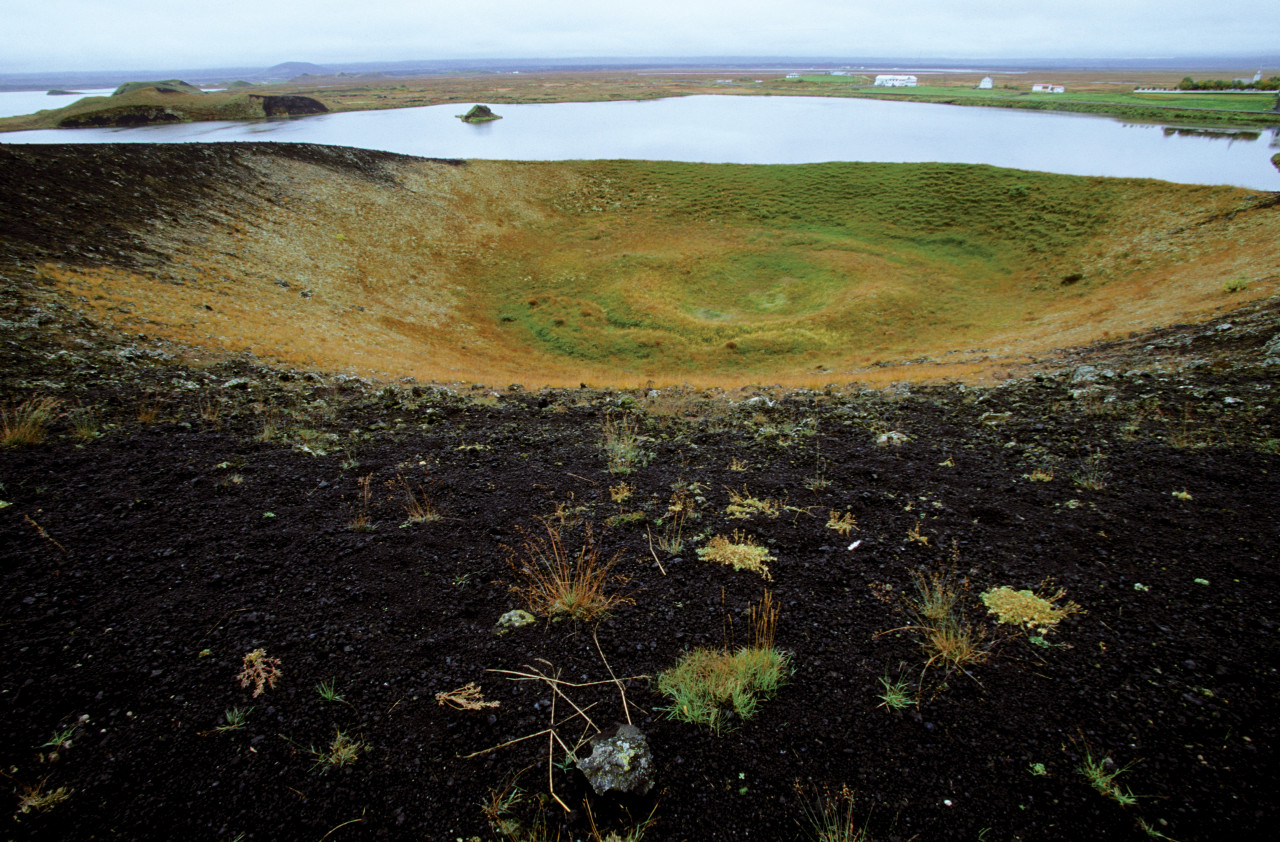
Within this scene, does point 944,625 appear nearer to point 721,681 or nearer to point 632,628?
point 721,681

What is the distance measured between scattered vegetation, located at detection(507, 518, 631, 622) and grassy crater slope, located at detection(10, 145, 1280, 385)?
10047 millimetres

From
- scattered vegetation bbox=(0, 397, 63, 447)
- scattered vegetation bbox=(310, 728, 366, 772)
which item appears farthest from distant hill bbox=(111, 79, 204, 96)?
scattered vegetation bbox=(310, 728, 366, 772)

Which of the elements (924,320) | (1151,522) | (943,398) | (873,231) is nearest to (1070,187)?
(873,231)

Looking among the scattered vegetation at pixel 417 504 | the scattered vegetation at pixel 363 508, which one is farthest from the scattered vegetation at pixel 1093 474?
the scattered vegetation at pixel 363 508

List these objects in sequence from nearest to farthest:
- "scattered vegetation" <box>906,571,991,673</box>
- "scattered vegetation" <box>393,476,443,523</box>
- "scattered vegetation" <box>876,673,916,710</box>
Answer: "scattered vegetation" <box>876,673,916,710</box> < "scattered vegetation" <box>906,571,991,673</box> < "scattered vegetation" <box>393,476,443,523</box>

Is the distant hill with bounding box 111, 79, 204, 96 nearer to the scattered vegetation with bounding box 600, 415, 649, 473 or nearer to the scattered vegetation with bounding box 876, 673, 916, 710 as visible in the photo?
the scattered vegetation with bounding box 600, 415, 649, 473

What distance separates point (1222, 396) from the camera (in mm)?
7121

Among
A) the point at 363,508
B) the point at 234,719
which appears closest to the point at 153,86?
the point at 363,508

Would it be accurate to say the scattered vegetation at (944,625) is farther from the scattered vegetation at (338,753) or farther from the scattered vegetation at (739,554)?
the scattered vegetation at (338,753)

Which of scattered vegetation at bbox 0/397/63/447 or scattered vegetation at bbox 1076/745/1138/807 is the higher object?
scattered vegetation at bbox 0/397/63/447

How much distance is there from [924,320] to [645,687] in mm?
22019

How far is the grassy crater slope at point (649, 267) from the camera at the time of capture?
14656mm

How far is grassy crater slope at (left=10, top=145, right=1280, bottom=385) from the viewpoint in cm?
1466

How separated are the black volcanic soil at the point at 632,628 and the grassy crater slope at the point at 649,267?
720 cm
